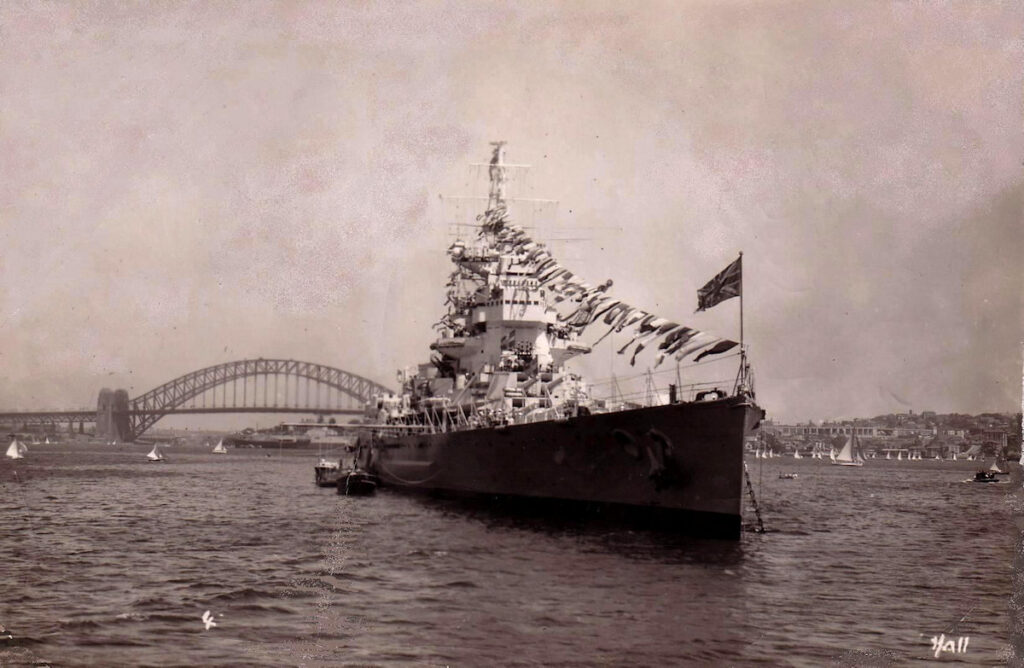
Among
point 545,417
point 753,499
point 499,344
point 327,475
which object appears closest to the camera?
point 753,499

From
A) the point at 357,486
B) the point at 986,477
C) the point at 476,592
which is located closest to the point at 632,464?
the point at 476,592

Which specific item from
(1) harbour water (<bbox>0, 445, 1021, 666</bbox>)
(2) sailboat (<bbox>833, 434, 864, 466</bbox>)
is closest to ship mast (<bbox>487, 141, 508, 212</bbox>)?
(1) harbour water (<bbox>0, 445, 1021, 666</bbox>)

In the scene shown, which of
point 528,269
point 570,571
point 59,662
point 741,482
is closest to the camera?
point 59,662

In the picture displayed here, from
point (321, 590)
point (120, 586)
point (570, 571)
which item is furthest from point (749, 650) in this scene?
point (120, 586)

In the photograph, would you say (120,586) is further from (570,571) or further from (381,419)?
(381,419)

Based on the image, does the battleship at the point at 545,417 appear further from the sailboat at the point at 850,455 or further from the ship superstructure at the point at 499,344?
the sailboat at the point at 850,455
